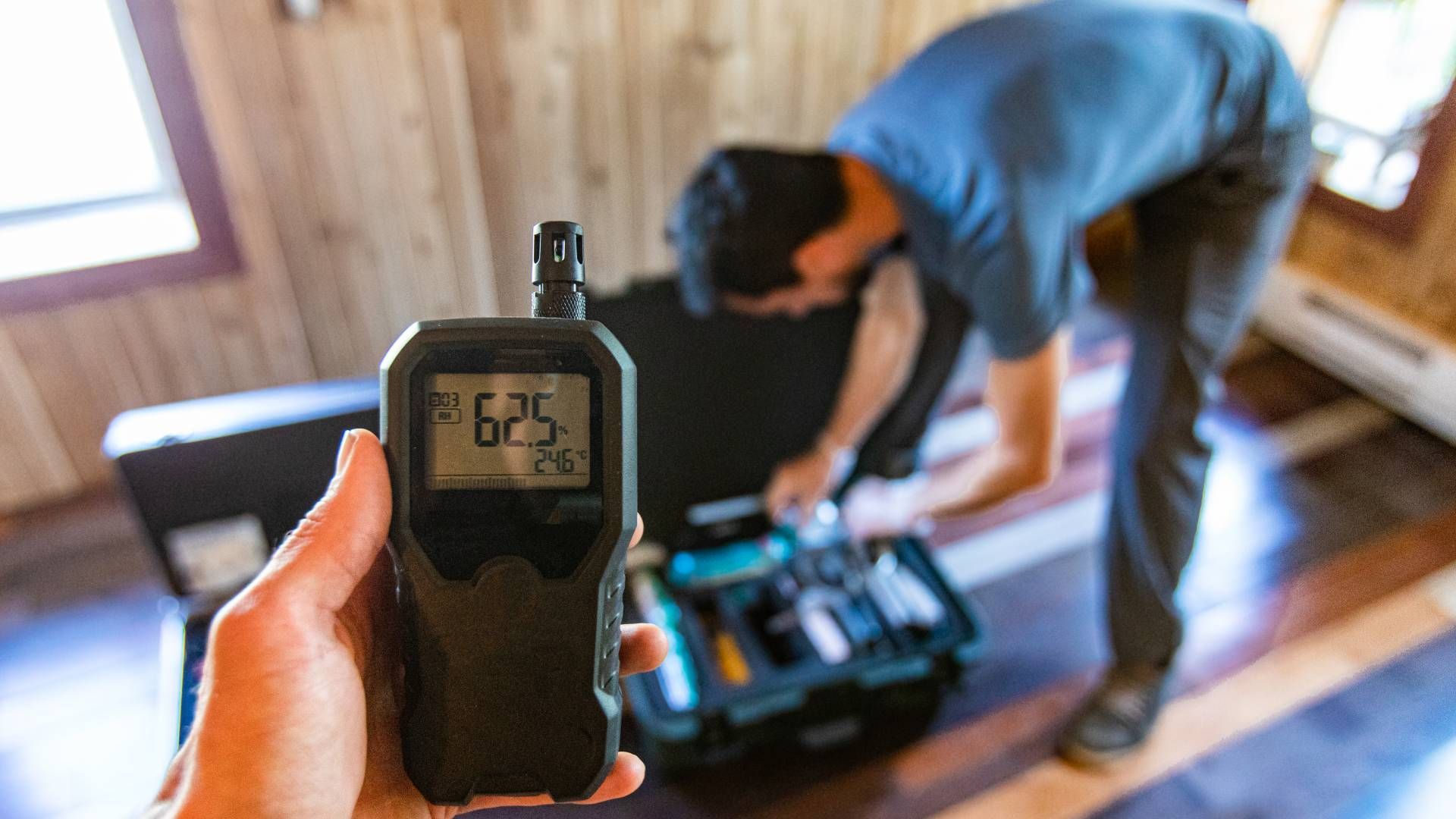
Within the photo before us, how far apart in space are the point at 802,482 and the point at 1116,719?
0.56 meters

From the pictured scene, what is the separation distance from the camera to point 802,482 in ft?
4.36

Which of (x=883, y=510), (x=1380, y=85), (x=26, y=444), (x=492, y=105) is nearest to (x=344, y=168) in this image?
(x=492, y=105)

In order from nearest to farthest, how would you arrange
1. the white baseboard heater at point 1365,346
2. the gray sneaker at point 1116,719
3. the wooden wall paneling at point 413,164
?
1. the gray sneaker at point 1116,719
2. the wooden wall paneling at point 413,164
3. the white baseboard heater at point 1365,346

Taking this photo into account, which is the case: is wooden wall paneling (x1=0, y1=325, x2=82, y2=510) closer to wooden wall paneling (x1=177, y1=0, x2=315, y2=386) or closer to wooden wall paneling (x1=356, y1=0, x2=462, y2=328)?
wooden wall paneling (x1=177, y1=0, x2=315, y2=386)

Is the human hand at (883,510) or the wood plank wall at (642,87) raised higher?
the wood plank wall at (642,87)

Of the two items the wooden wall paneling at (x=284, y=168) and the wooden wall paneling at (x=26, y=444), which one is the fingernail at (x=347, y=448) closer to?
the wooden wall paneling at (x=284, y=168)

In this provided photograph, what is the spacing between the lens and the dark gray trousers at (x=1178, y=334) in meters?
1.08

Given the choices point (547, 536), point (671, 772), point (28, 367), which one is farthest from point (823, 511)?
point (28, 367)

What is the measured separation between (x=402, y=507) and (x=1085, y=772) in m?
1.11

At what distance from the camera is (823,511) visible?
1381 mm

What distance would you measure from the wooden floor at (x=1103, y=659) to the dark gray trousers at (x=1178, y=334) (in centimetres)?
21

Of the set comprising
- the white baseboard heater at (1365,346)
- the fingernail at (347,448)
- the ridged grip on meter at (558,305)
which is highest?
the ridged grip on meter at (558,305)

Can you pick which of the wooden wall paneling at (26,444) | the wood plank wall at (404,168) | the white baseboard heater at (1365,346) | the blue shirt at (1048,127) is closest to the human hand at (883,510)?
the blue shirt at (1048,127)

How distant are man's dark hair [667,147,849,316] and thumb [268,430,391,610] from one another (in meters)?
0.56
